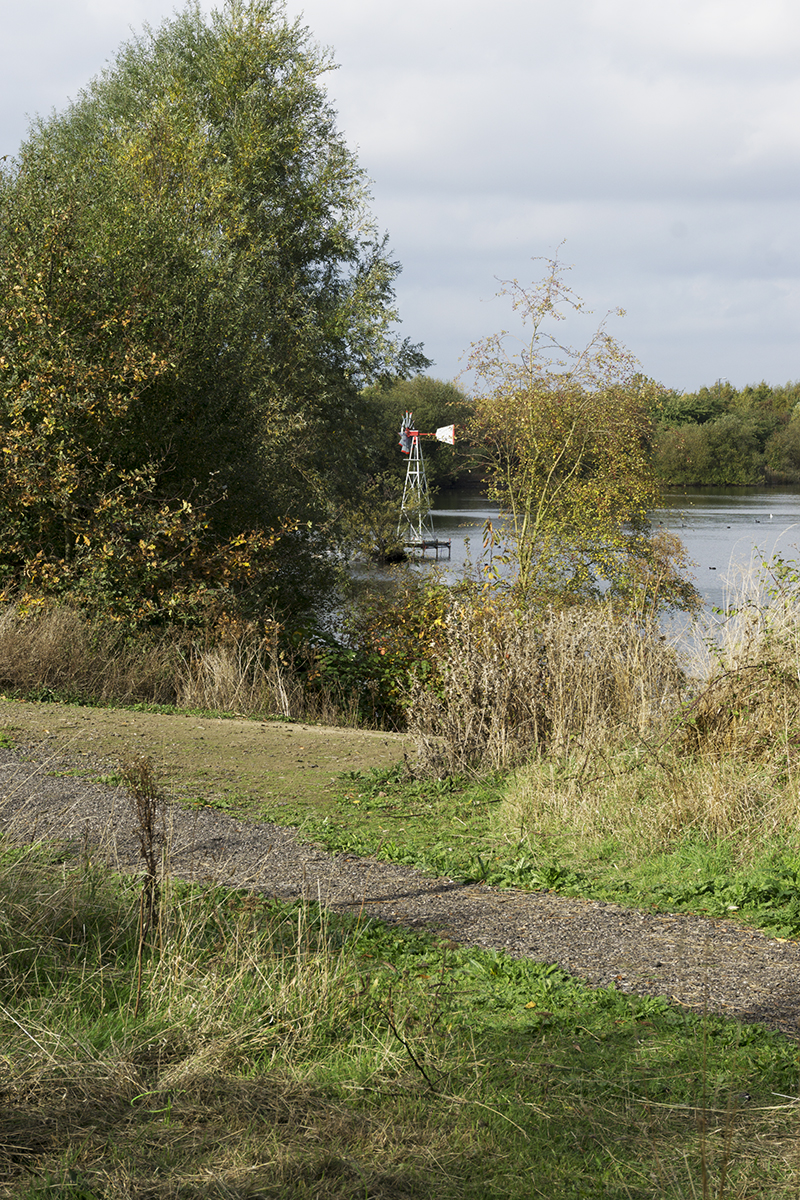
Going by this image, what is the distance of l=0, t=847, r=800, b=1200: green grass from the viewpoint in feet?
8.28

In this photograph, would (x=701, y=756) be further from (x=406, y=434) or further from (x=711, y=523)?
(x=711, y=523)

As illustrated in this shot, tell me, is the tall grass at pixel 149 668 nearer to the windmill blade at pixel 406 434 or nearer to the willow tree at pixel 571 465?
the willow tree at pixel 571 465

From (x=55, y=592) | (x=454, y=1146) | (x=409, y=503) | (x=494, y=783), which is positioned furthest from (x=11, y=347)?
(x=409, y=503)

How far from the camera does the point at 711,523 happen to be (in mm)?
48094

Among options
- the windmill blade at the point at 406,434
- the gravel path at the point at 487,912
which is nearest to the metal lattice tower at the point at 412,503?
the windmill blade at the point at 406,434

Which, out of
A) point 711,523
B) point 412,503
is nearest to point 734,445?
point 711,523

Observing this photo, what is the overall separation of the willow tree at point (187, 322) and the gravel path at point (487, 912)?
273 inches

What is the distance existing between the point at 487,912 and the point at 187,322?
12.2 meters

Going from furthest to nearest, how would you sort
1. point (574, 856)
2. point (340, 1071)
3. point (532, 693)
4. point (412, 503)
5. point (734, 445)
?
point (734, 445) < point (412, 503) < point (532, 693) < point (574, 856) < point (340, 1071)

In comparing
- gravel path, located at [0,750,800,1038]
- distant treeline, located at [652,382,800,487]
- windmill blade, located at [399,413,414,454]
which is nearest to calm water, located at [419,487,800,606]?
distant treeline, located at [652,382,800,487]

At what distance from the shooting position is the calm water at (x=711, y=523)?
1080 inches

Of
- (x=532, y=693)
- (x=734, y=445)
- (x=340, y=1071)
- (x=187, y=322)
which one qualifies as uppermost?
(x=734, y=445)

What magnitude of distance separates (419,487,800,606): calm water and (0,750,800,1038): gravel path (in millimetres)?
7992

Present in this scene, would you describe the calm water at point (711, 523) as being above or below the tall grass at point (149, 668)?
above
